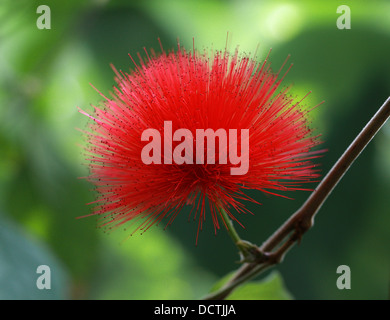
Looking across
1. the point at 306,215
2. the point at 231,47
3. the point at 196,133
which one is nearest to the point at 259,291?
the point at 306,215

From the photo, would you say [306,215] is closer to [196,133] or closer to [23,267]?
[196,133]

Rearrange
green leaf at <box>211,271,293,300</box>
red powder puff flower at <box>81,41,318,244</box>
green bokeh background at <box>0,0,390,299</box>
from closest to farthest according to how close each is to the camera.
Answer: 1. red powder puff flower at <box>81,41,318,244</box>
2. green leaf at <box>211,271,293,300</box>
3. green bokeh background at <box>0,0,390,299</box>

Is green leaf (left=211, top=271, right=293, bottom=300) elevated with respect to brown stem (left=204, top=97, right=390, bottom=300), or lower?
lower

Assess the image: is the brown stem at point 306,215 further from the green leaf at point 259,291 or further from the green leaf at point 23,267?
the green leaf at point 23,267

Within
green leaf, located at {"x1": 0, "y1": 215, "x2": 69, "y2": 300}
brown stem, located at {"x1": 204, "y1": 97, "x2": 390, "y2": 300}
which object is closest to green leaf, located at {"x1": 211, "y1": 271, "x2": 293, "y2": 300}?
brown stem, located at {"x1": 204, "y1": 97, "x2": 390, "y2": 300}

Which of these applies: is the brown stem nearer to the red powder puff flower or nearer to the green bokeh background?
the red powder puff flower

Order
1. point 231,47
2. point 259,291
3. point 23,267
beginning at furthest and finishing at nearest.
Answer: point 231,47, point 23,267, point 259,291
